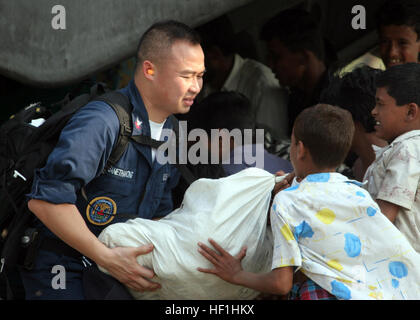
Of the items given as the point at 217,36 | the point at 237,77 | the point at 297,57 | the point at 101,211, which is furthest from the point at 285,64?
the point at 101,211

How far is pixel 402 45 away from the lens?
3.89 metres

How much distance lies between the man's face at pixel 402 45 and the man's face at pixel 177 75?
1.58 m

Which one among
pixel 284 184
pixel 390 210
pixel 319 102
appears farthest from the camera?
pixel 319 102

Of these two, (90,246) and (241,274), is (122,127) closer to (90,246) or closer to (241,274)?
(90,246)

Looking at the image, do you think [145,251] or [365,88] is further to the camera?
[365,88]

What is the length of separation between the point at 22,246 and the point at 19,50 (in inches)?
47.4

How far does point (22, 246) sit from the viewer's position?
265 cm

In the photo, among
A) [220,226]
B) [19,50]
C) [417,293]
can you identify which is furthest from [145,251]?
[19,50]

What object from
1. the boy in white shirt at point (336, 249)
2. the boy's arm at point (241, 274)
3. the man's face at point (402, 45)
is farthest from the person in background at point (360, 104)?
the boy's arm at point (241, 274)

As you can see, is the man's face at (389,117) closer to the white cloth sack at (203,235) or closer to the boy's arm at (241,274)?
the white cloth sack at (203,235)

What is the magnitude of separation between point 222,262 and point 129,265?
1.19 ft

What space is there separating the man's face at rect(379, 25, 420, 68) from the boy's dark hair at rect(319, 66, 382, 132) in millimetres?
318

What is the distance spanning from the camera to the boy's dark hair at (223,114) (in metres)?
3.48

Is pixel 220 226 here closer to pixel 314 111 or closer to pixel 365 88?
pixel 314 111
